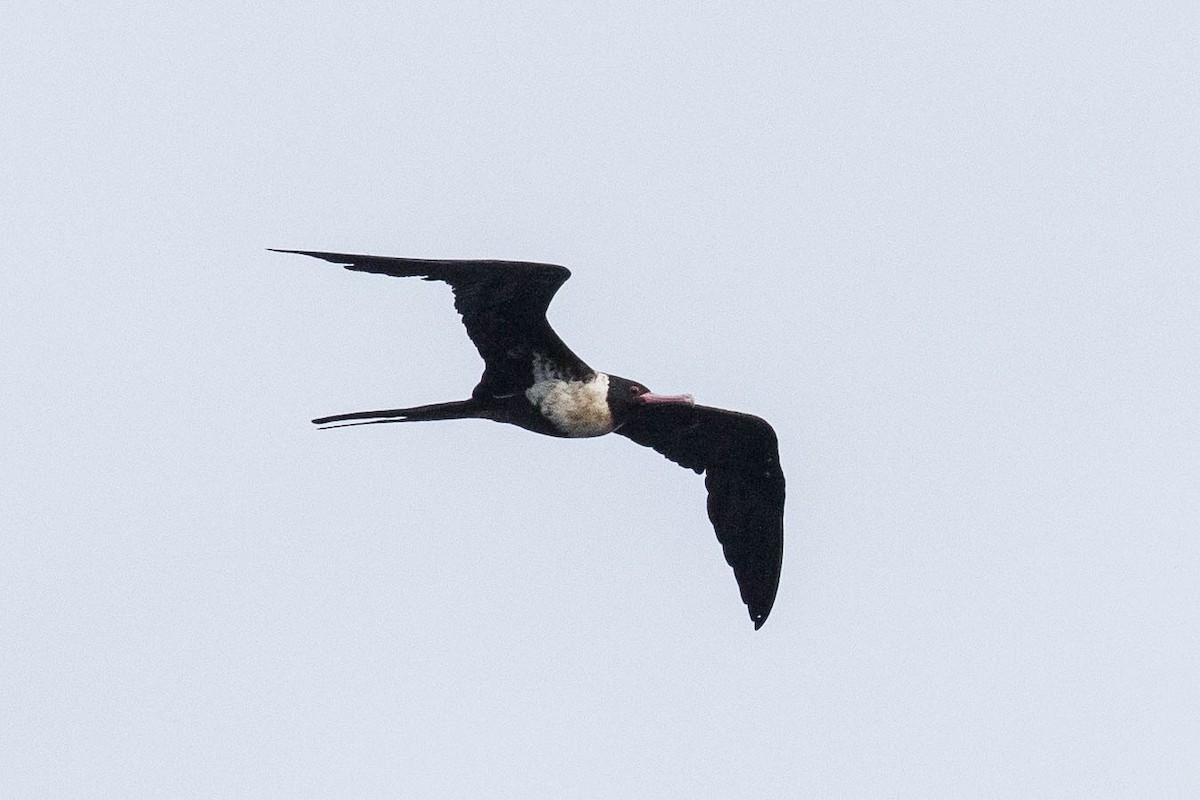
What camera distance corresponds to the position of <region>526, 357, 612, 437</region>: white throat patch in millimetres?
9023

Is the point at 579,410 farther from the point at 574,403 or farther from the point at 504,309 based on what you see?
the point at 504,309

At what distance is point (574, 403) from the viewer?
9.11m

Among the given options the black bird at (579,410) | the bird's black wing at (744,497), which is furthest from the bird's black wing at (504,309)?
the bird's black wing at (744,497)

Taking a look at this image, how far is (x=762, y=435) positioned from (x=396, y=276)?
2.71 metres

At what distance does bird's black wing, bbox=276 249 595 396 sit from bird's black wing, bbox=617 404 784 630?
1.17 m

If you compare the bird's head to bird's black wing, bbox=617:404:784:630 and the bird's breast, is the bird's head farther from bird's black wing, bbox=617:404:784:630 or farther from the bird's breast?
bird's black wing, bbox=617:404:784:630

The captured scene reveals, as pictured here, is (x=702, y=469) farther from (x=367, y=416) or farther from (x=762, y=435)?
A: (x=367, y=416)

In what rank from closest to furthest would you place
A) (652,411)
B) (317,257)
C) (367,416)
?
(317,257) → (367,416) → (652,411)

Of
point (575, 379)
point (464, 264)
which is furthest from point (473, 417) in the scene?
point (464, 264)

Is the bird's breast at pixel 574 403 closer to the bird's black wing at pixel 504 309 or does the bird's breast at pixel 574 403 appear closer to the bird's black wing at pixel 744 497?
the bird's black wing at pixel 504 309

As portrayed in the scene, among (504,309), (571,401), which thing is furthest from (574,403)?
(504,309)

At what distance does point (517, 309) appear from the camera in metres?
8.75

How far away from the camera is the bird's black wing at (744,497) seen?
10109 mm

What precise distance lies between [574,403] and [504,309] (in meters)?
0.64
